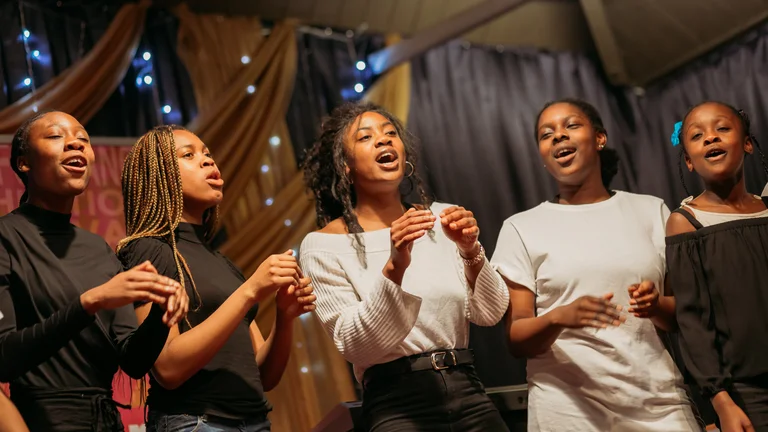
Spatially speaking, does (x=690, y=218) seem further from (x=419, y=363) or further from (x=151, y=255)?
(x=151, y=255)

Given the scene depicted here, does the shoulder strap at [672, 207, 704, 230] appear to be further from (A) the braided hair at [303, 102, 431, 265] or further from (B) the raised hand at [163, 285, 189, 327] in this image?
(B) the raised hand at [163, 285, 189, 327]

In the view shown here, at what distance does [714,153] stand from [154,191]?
63.7 inches

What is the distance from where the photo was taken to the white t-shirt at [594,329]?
2326 mm

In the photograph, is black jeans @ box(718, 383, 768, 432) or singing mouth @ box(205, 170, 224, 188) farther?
singing mouth @ box(205, 170, 224, 188)

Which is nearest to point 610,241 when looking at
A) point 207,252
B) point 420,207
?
point 420,207

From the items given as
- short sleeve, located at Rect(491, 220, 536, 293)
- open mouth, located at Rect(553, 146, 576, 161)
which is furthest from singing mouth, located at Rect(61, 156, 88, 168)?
open mouth, located at Rect(553, 146, 576, 161)

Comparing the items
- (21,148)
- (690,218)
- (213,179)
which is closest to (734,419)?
A: (690,218)

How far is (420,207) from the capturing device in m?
2.44

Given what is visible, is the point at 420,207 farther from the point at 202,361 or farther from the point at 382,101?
the point at 382,101

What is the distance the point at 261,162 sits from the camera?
4.14 metres

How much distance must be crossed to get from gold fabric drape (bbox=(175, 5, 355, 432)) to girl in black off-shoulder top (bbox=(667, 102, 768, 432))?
6.56ft

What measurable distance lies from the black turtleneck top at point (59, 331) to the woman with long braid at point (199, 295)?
0.30 ft

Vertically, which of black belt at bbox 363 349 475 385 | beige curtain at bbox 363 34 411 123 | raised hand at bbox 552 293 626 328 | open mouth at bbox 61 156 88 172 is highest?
Result: beige curtain at bbox 363 34 411 123

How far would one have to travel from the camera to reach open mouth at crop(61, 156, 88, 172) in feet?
6.75
